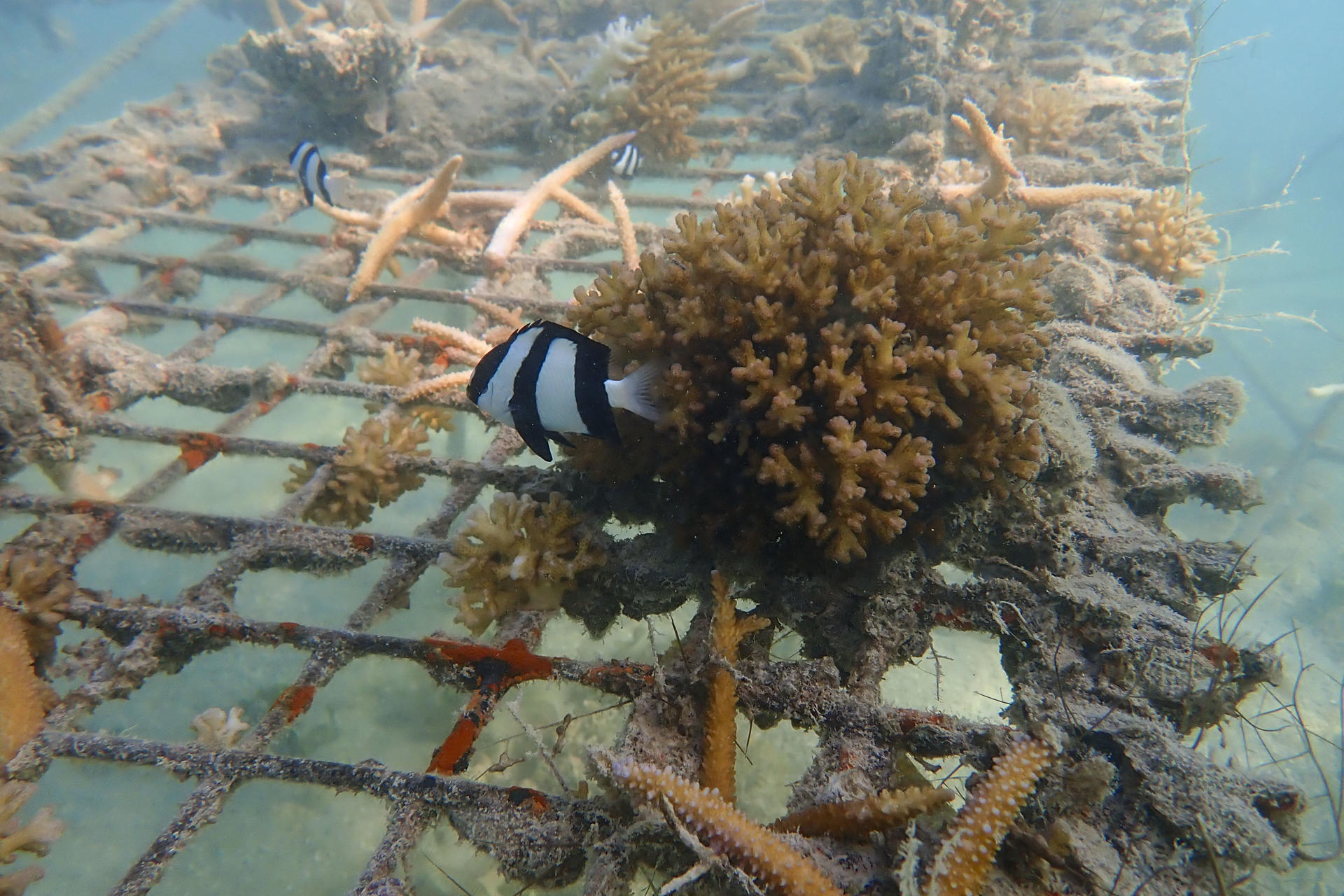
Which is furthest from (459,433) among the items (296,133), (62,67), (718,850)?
(62,67)

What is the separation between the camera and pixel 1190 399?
306 centimetres

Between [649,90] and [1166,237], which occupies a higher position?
[649,90]

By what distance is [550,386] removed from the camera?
70.6 inches

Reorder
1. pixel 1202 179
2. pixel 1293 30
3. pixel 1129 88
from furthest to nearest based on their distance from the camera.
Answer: pixel 1293 30 < pixel 1202 179 < pixel 1129 88

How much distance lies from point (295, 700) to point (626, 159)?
201 inches

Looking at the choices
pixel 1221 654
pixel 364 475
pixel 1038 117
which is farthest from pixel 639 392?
pixel 1038 117

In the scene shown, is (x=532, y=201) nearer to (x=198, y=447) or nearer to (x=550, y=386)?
(x=198, y=447)

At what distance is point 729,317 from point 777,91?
7313 millimetres

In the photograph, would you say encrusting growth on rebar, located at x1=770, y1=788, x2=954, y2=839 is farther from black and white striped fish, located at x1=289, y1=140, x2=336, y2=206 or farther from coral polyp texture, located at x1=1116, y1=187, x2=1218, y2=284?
black and white striped fish, located at x1=289, y1=140, x2=336, y2=206

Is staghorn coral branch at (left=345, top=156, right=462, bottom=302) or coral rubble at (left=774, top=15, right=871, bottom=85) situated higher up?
coral rubble at (left=774, top=15, right=871, bottom=85)

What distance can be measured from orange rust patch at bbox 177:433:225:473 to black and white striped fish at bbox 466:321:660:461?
2285mm

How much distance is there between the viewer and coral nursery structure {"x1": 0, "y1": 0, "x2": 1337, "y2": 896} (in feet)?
5.45

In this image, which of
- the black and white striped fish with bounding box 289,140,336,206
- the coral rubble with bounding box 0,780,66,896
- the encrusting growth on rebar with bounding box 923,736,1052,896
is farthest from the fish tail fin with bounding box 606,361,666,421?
the black and white striped fish with bounding box 289,140,336,206

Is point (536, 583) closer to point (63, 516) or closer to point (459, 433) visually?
point (63, 516)
